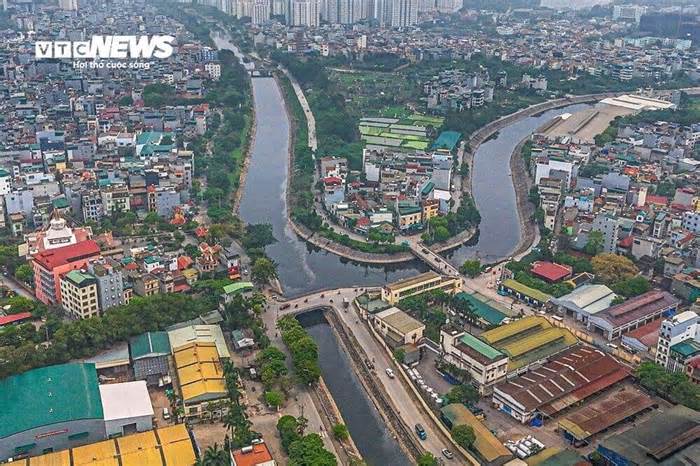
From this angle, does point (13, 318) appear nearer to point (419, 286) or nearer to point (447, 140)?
point (419, 286)

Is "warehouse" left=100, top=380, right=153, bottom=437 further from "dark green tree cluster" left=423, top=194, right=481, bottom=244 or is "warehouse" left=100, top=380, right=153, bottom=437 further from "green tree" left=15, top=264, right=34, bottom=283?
"dark green tree cluster" left=423, top=194, right=481, bottom=244

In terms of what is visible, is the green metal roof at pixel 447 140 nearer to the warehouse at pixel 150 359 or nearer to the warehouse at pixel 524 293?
the warehouse at pixel 524 293

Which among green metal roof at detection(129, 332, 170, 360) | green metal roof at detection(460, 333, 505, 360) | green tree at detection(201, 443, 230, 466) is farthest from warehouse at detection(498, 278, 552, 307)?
green tree at detection(201, 443, 230, 466)

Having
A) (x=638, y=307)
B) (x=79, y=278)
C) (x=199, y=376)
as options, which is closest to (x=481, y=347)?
(x=638, y=307)

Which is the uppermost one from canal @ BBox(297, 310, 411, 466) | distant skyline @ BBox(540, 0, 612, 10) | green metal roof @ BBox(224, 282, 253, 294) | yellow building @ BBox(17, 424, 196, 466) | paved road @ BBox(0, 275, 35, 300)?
distant skyline @ BBox(540, 0, 612, 10)

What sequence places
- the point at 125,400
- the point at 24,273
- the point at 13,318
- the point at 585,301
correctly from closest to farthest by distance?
the point at 125,400 → the point at 13,318 → the point at 585,301 → the point at 24,273
